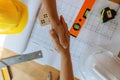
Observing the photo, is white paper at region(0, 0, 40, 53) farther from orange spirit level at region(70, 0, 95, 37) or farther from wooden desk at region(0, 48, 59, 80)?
orange spirit level at region(70, 0, 95, 37)

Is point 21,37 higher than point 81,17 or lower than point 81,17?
lower

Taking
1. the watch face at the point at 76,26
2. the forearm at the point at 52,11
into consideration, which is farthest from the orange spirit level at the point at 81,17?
the forearm at the point at 52,11

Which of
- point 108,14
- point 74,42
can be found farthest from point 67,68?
point 108,14

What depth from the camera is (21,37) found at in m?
0.83

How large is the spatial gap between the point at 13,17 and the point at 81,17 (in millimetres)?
220

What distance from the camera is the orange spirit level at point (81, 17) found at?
0.77 meters

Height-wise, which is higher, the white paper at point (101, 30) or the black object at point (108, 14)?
the black object at point (108, 14)

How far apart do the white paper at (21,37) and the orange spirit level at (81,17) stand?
0.14 meters

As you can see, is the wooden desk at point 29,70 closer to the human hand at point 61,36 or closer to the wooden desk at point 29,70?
the wooden desk at point 29,70

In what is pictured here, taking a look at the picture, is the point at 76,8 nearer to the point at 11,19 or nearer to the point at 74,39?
the point at 74,39

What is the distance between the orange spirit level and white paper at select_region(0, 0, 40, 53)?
0.46 feet

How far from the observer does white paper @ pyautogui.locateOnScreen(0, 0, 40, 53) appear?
2.68 ft

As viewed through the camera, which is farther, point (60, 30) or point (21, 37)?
point (21, 37)

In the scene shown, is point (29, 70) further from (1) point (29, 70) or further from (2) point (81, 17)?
(2) point (81, 17)
